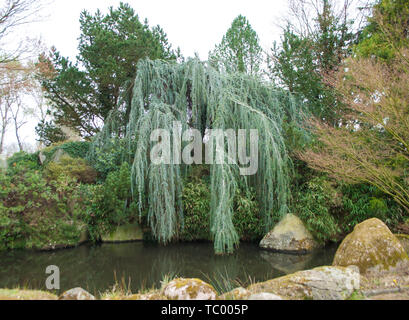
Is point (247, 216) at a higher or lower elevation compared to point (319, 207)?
lower

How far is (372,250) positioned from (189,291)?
263cm

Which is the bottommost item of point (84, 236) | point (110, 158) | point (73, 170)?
point (84, 236)

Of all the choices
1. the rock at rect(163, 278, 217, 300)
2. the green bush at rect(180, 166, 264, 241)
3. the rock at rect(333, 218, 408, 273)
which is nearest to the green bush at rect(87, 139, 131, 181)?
the green bush at rect(180, 166, 264, 241)

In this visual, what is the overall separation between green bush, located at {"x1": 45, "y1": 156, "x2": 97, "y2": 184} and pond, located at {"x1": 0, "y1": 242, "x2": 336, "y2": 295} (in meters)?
2.00

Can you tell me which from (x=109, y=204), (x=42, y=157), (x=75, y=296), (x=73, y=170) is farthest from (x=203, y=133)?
(x=42, y=157)

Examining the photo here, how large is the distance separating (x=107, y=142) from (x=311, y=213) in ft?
19.0

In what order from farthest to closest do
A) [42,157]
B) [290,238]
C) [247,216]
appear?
[42,157] → [247,216] → [290,238]

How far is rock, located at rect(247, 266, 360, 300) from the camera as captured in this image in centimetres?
268

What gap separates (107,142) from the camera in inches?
305

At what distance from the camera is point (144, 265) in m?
4.99

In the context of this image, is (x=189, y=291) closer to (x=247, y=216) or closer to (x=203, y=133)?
(x=247, y=216)

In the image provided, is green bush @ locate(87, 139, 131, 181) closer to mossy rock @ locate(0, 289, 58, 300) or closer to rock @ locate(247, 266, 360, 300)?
mossy rock @ locate(0, 289, 58, 300)

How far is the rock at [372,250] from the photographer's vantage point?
11.6 ft
